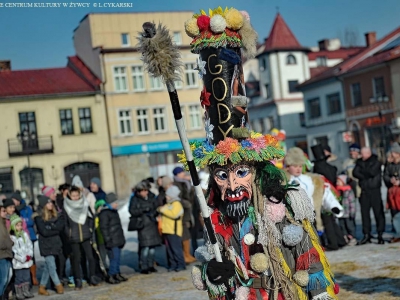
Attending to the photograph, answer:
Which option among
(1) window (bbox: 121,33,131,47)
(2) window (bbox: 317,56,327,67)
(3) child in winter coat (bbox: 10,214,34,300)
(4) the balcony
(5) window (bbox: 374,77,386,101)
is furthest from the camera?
(2) window (bbox: 317,56,327,67)

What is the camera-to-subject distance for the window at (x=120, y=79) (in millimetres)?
39341

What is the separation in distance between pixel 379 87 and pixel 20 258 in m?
33.3

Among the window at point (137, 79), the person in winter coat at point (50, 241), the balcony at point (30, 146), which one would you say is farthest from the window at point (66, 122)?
the person in winter coat at point (50, 241)

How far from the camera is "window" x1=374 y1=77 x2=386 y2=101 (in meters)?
39.7

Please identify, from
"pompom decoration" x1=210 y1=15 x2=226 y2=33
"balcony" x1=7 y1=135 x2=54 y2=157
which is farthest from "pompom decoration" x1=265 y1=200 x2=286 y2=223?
"balcony" x1=7 y1=135 x2=54 y2=157

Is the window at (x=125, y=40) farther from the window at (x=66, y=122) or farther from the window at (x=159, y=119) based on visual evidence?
the window at (x=66, y=122)

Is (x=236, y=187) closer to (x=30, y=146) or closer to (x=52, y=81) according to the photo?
(x=30, y=146)

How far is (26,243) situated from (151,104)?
101 feet

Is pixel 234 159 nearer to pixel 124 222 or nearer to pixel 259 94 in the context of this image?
pixel 124 222

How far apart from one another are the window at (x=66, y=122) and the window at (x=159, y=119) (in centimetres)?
581

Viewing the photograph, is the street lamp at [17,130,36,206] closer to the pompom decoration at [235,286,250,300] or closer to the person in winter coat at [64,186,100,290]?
the person in winter coat at [64,186,100,290]

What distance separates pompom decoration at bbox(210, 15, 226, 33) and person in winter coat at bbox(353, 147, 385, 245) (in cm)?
708

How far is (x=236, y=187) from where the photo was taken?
4.44 m

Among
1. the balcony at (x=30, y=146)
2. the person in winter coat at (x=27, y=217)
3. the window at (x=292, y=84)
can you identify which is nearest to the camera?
the person in winter coat at (x=27, y=217)
